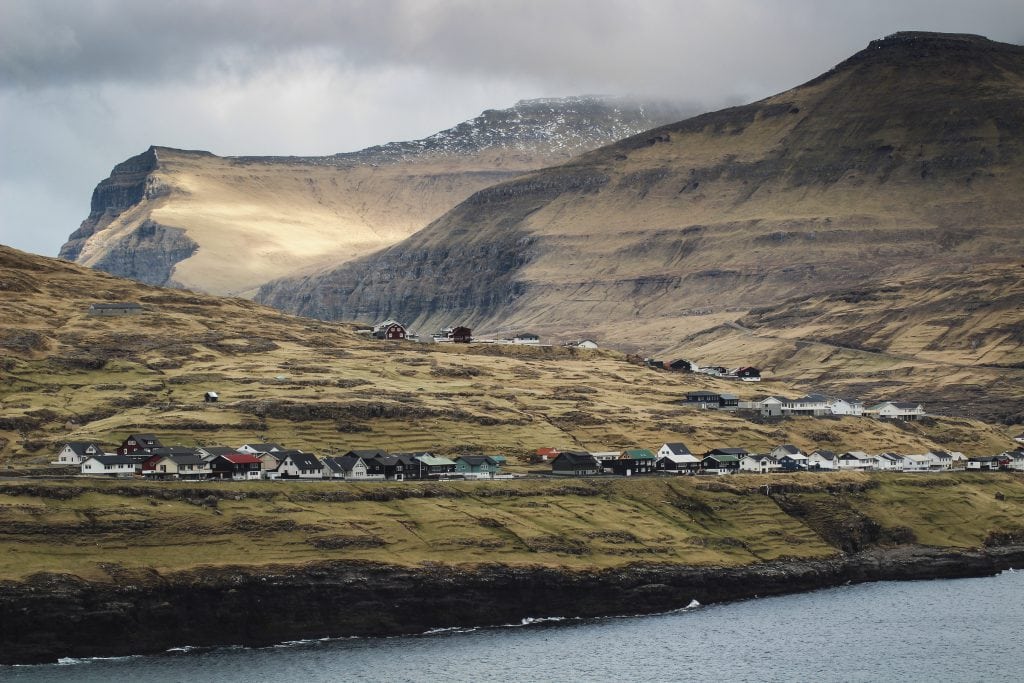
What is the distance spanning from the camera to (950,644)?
12144 centimetres

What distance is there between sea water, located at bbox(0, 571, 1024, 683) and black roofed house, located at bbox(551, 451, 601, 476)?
3034cm

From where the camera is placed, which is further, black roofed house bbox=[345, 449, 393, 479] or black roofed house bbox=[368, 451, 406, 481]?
black roofed house bbox=[368, 451, 406, 481]

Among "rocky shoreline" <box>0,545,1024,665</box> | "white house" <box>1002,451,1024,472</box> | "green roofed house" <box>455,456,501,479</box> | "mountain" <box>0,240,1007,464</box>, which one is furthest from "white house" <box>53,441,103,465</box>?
"white house" <box>1002,451,1024,472</box>

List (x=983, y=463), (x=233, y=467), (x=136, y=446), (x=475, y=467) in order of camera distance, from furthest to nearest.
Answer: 1. (x=983, y=463)
2. (x=475, y=467)
3. (x=136, y=446)
4. (x=233, y=467)

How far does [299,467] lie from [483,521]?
69.3 feet

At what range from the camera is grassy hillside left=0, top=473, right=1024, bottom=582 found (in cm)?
11956

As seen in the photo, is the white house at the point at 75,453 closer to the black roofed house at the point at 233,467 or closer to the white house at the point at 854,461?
the black roofed house at the point at 233,467

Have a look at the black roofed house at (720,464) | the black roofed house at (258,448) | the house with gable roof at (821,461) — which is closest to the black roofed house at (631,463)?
the black roofed house at (720,464)

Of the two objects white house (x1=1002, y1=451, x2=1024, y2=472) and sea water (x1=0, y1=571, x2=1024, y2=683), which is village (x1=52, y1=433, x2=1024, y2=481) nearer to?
white house (x1=1002, y1=451, x2=1024, y2=472)

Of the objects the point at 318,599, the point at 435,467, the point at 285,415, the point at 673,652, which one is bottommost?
the point at 673,652

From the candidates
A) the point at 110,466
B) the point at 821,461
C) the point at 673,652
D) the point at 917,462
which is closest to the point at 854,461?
the point at 821,461

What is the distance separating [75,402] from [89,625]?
6858 cm

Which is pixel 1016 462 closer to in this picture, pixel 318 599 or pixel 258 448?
A: pixel 258 448

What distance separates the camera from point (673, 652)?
117312 millimetres
